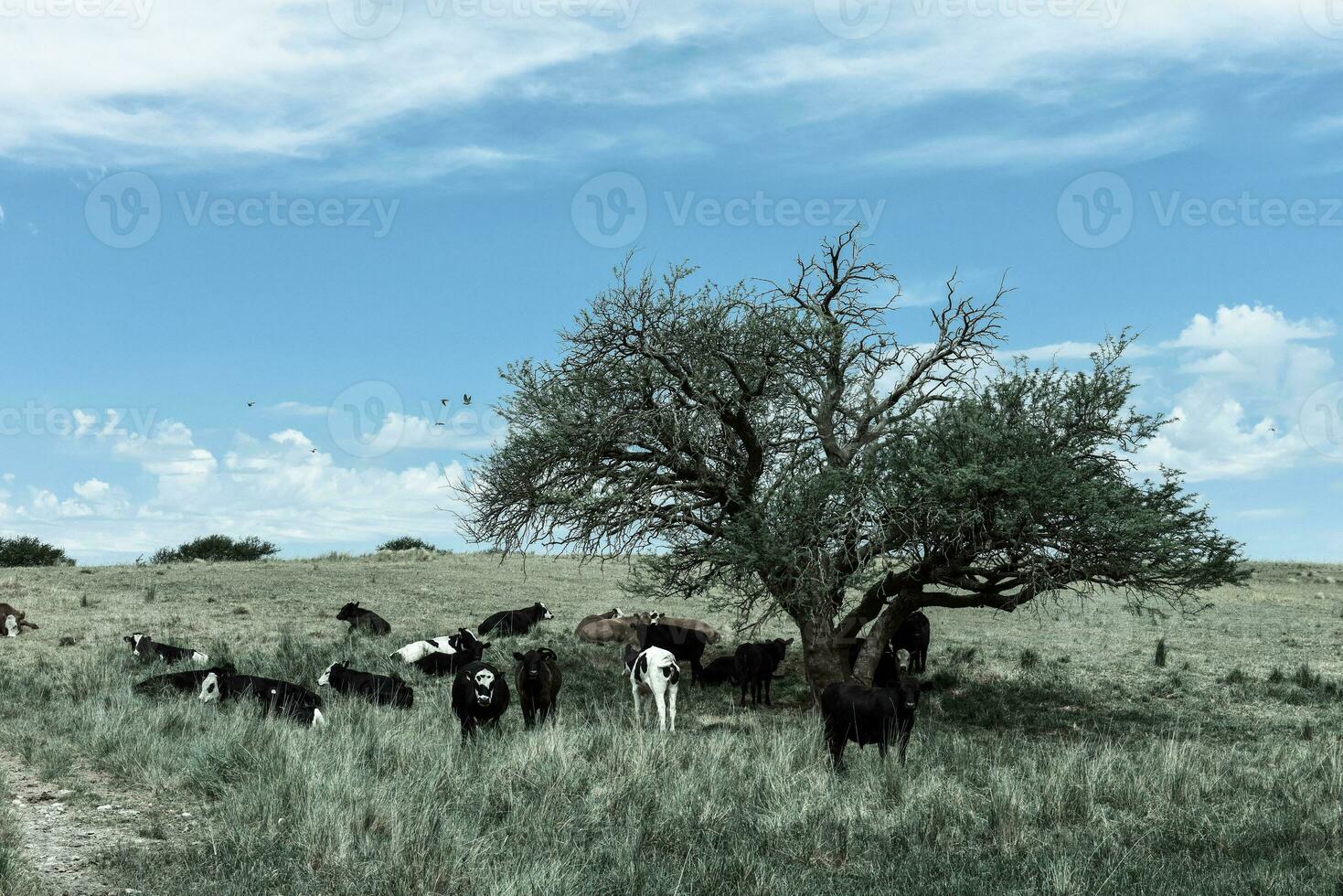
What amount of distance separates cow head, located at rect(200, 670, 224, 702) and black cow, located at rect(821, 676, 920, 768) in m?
9.27

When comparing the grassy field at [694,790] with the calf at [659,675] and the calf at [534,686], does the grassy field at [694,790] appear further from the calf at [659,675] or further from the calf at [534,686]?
the calf at [534,686]

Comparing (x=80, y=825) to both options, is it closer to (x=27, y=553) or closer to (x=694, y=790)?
(x=694, y=790)

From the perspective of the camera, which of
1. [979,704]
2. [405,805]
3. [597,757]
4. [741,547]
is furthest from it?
[979,704]

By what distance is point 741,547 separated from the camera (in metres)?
18.6

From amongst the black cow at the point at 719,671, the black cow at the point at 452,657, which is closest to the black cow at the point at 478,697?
the black cow at the point at 452,657

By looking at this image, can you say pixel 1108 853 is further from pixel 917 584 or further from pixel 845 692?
pixel 917 584

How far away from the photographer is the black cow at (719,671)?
72.3 feet

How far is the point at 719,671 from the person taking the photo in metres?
22.1

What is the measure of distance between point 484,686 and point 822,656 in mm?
8051

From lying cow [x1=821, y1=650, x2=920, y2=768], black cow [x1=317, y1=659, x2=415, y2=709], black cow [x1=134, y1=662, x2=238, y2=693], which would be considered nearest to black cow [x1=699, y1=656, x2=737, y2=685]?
black cow [x1=317, y1=659, x2=415, y2=709]

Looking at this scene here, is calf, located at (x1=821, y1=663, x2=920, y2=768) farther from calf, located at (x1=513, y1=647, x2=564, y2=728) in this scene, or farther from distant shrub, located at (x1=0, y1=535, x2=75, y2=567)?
distant shrub, located at (x1=0, y1=535, x2=75, y2=567)

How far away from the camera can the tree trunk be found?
20.4 metres

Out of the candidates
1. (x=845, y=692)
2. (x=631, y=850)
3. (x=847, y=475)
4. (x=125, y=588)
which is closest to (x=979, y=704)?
(x=847, y=475)

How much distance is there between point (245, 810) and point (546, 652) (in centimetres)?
640
